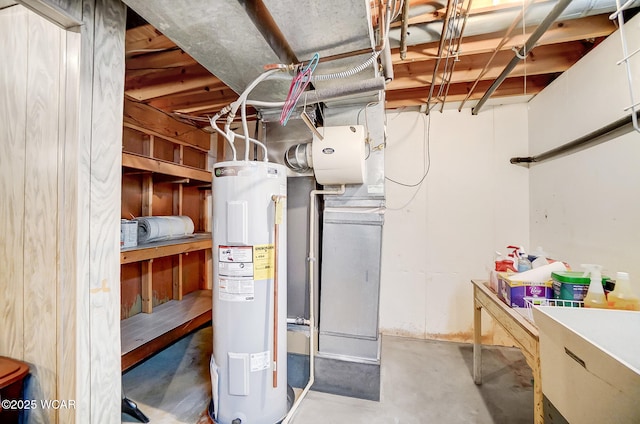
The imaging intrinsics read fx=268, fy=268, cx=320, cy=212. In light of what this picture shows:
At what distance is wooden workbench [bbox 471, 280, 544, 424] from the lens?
1.19m

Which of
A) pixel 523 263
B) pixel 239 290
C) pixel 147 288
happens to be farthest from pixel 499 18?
pixel 147 288

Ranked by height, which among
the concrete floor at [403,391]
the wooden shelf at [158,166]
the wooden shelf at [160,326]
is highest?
the wooden shelf at [158,166]

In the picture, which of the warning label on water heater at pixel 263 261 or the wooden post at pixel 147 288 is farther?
the wooden post at pixel 147 288

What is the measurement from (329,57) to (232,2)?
584mm

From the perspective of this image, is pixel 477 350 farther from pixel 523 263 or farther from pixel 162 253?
pixel 162 253

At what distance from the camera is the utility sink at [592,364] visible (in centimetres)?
60

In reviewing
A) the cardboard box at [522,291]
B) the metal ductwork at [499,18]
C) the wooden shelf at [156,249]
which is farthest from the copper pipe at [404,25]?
the wooden shelf at [156,249]

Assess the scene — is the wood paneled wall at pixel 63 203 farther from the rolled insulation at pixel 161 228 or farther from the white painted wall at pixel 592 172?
the white painted wall at pixel 592 172

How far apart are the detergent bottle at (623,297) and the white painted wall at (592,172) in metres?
0.63

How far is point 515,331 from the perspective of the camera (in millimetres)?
1413

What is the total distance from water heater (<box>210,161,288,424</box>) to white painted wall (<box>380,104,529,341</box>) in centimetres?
178

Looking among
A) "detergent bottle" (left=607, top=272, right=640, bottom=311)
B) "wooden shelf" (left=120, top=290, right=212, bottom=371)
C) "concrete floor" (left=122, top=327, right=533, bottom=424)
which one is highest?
"detergent bottle" (left=607, top=272, right=640, bottom=311)

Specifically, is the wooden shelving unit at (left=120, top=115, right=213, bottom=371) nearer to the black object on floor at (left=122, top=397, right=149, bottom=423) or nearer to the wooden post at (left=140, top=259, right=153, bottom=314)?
the wooden post at (left=140, top=259, right=153, bottom=314)

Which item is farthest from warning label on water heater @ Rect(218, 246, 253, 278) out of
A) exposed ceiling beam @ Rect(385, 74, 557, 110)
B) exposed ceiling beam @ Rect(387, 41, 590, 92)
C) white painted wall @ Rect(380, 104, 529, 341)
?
exposed ceiling beam @ Rect(385, 74, 557, 110)
